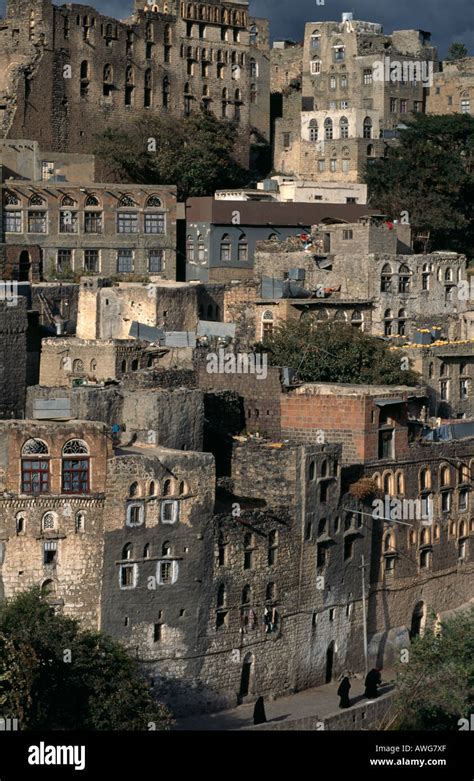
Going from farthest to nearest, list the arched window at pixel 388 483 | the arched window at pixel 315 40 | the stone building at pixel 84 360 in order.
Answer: the arched window at pixel 315 40 < the stone building at pixel 84 360 < the arched window at pixel 388 483

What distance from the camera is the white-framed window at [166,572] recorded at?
5819 cm

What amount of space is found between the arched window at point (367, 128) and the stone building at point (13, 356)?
127 ft

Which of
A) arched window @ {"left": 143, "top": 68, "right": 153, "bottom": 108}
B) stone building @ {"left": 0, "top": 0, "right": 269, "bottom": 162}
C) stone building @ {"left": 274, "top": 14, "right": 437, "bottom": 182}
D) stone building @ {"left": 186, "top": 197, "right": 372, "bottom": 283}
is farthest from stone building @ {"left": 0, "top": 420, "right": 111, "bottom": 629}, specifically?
stone building @ {"left": 274, "top": 14, "right": 437, "bottom": 182}

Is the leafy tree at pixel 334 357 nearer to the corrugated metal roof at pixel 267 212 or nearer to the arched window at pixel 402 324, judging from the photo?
the arched window at pixel 402 324

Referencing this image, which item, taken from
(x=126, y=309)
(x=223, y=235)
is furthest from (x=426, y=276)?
(x=126, y=309)

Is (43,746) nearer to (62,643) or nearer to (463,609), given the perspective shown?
(62,643)

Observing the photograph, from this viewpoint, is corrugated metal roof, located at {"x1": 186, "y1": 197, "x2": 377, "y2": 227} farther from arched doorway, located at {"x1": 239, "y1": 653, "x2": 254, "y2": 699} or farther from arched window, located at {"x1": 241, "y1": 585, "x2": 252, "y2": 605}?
arched doorway, located at {"x1": 239, "y1": 653, "x2": 254, "y2": 699}

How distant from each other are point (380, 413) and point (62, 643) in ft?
51.7

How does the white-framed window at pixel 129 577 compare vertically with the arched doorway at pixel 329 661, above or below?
above

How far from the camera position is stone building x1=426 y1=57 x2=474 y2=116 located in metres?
111

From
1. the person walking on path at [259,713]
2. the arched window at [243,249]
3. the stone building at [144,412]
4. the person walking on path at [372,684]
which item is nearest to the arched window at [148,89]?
the arched window at [243,249]

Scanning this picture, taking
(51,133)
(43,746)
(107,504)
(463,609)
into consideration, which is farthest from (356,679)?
(51,133)

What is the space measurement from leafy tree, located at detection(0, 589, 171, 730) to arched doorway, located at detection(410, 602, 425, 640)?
A: 14250 mm

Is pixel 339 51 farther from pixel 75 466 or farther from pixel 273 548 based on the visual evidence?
pixel 75 466
